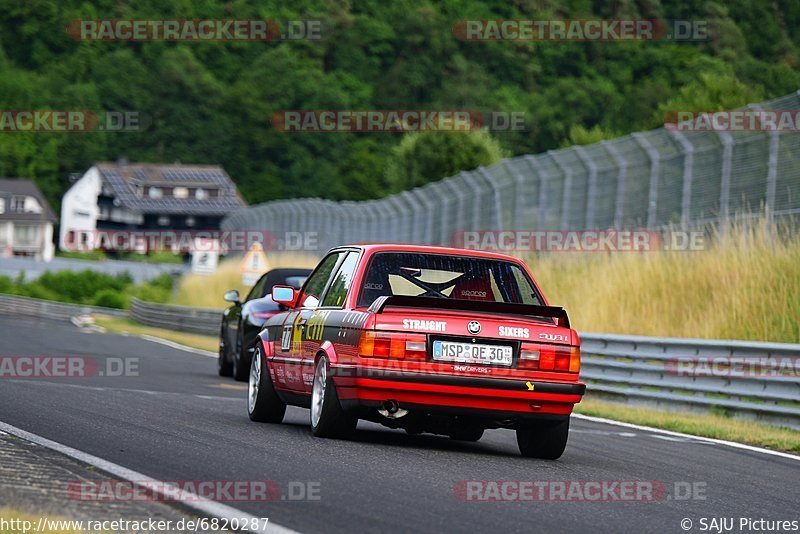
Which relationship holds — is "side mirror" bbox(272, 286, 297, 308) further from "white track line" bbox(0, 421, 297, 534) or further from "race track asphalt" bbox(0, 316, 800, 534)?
"white track line" bbox(0, 421, 297, 534)

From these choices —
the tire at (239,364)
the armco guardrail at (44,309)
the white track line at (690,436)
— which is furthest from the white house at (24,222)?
the white track line at (690,436)

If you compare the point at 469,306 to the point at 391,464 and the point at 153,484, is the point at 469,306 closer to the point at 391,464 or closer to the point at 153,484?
the point at 391,464

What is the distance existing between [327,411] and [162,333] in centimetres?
3233

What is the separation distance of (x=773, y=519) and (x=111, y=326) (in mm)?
42689

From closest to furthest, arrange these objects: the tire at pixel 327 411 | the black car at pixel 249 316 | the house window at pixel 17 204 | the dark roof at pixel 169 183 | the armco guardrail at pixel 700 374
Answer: the tire at pixel 327 411, the armco guardrail at pixel 700 374, the black car at pixel 249 316, the house window at pixel 17 204, the dark roof at pixel 169 183

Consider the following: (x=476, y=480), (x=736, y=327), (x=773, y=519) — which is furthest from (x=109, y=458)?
(x=736, y=327)

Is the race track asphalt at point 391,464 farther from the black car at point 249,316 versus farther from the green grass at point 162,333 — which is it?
the green grass at point 162,333

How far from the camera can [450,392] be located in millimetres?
10133

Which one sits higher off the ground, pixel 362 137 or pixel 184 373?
pixel 362 137

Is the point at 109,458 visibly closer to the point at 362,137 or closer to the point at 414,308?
the point at 414,308

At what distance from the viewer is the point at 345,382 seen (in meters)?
10.3

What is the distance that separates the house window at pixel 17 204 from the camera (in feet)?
461

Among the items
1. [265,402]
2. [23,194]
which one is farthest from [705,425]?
[23,194]

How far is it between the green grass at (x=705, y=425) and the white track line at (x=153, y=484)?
6499mm
